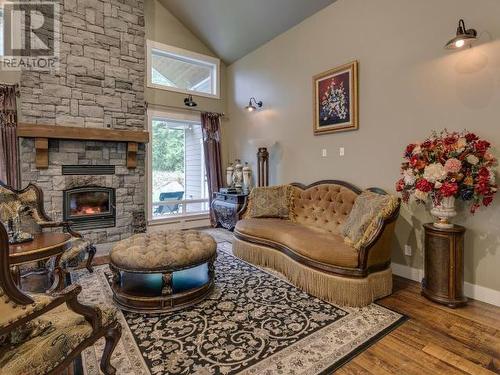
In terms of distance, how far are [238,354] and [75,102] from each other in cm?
440

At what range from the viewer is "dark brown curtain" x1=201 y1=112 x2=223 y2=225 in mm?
5629

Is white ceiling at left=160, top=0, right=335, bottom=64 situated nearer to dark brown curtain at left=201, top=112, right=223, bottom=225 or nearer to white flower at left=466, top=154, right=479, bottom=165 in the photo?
dark brown curtain at left=201, top=112, right=223, bottom=225

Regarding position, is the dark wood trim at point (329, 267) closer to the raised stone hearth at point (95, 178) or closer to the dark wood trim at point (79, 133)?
the raised stone hearth at point (95, 178)

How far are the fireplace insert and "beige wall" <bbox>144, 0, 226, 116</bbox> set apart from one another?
189cm

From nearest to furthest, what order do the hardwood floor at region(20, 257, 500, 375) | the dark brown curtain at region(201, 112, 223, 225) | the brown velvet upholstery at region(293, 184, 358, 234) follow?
the hardwood floor at region(20, 257, 500, 375)
the brown velvet upholstery at region(293, 184, 358, 234)
the dark brown curtain at region(201, 112, 223, 225)

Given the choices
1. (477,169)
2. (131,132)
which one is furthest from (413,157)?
(131,132)

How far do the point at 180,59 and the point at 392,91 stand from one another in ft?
13.5

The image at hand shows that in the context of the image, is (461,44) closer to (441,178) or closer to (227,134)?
(441,178)

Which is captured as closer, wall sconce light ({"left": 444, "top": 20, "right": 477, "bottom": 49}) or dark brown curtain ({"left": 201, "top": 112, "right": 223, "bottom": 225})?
wall sconce light ({"left": 444, "top": 20, "right": 477, "bottom": 49})

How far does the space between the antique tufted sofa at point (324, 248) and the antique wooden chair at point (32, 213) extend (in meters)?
1.82

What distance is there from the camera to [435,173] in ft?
7.77

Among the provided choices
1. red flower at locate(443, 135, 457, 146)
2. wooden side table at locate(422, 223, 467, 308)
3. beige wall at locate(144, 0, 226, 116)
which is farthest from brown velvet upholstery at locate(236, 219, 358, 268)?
beige wall at locate(144, 0, 226, 116)

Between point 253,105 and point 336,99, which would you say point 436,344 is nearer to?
point 336,99

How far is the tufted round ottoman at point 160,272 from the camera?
229 centimetres
